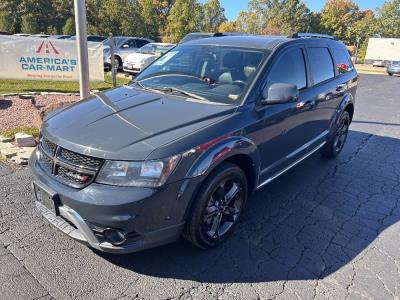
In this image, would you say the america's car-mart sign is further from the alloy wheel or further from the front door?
the alloy wheel

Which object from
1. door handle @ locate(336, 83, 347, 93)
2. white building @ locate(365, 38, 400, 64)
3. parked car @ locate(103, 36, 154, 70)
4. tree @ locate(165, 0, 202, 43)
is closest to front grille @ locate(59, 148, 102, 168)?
door handle @ locate(336, 83, 347, 93)

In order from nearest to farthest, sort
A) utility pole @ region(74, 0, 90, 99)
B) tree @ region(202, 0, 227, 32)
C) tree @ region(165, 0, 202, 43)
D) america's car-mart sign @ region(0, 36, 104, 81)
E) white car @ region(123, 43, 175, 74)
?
utility pole @ region(74, 0, 90, 99), america's car-mart sign @ region(0, 36, 104, 81), white car @ region(123, 43, 175, 74), tree @ region(165, 0, 202, 43), tree @ region(202, 0, 227, 32)

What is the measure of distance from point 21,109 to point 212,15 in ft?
198

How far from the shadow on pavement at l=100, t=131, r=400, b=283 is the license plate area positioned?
0.65m

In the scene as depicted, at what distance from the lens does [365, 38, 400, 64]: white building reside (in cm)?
3728

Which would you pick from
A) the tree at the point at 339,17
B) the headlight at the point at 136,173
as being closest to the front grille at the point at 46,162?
the headlight at the point at 136,173

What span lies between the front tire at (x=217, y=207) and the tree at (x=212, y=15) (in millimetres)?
60012

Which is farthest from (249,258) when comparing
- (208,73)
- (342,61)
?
(342,61)

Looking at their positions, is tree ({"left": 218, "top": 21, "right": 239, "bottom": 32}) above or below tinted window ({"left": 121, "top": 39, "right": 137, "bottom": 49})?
above

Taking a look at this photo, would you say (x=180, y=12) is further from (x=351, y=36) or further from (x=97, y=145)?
(x=97, y=145)

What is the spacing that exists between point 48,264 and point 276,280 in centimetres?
186

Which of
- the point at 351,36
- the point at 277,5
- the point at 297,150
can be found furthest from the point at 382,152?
the point at 277,5

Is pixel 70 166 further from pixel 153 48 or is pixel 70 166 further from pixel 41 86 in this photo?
pixel 153 48

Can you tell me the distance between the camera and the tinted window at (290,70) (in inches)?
145
